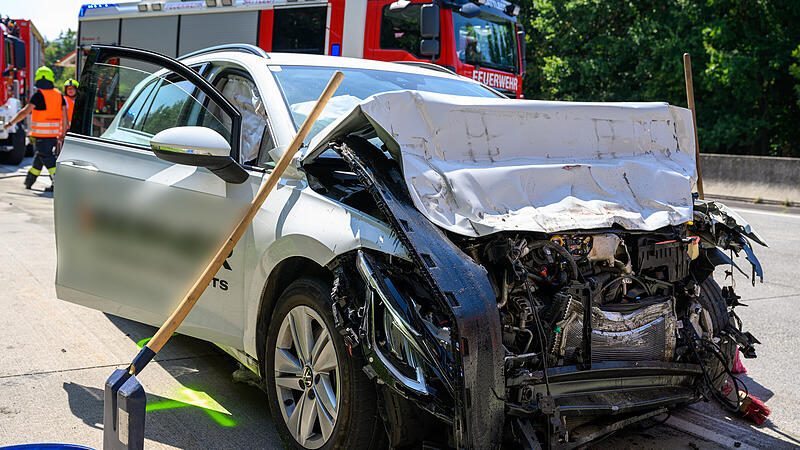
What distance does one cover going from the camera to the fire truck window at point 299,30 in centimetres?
1281

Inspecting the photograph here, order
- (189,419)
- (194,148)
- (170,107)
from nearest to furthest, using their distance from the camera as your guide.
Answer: (194,148), (189,419), (170,107)

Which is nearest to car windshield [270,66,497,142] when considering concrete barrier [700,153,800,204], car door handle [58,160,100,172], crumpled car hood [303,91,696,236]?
crumpled car hood [303,91,696,236]

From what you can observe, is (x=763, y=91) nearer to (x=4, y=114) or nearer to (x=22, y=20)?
(x=4, y=114)

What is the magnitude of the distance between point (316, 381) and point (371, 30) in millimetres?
9827

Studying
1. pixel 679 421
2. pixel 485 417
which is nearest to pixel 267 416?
pixel 485 417

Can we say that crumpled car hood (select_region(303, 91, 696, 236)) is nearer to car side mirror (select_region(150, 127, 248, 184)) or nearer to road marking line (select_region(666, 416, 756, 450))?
car side mirror (select_region(150, 127, 248, 184))

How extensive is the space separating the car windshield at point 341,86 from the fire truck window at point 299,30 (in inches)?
336

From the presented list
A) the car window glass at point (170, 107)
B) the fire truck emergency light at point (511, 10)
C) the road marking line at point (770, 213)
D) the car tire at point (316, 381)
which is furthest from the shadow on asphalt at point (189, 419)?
the road marking line at point (770, 213)

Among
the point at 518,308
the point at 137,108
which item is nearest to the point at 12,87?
the point at 137,108

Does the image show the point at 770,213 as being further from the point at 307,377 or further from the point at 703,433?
the point at 307,377

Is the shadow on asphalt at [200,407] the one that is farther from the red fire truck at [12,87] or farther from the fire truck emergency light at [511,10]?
the red fire truck at [12,87]

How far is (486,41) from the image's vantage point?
1243 centimetres

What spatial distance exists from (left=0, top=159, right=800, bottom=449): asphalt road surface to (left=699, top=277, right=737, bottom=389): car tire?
332 mm

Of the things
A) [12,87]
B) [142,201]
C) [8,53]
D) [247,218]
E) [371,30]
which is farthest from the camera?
[12,87]
